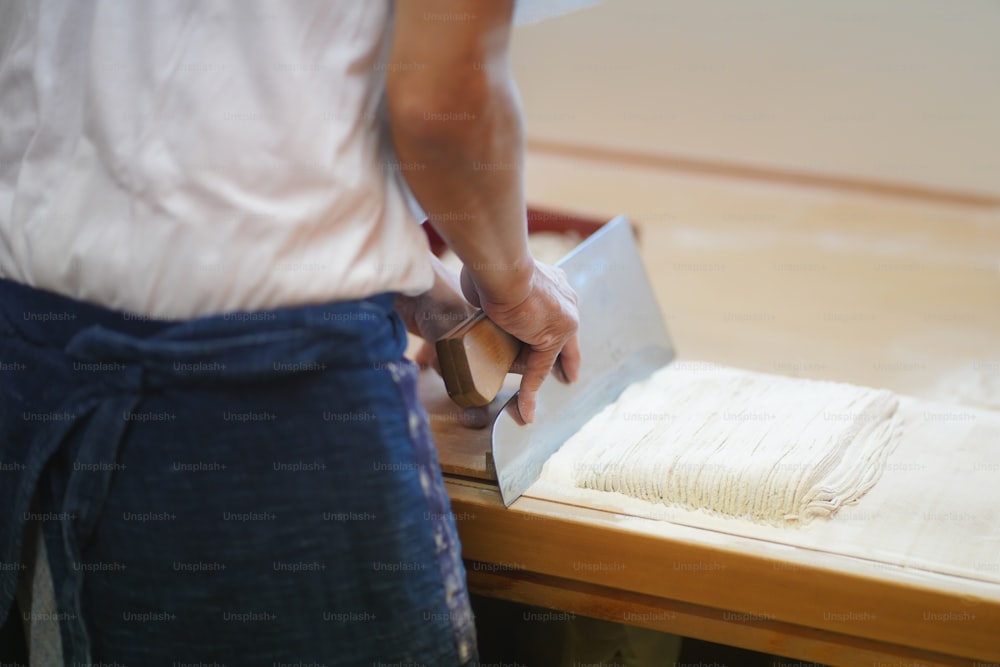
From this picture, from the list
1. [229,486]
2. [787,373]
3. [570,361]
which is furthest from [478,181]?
[787,373]

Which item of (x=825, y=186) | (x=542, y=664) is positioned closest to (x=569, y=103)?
(x=825, y=186)

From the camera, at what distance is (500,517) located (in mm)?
955

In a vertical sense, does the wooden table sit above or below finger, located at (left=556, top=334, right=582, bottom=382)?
below

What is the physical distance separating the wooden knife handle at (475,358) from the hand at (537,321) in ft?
0.06

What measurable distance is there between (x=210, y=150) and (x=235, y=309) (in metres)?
0.11

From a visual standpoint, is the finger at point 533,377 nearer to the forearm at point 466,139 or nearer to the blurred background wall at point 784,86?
the forearm at point 466,139

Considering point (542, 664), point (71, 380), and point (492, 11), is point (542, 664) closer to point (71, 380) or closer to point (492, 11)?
point (71, 380)

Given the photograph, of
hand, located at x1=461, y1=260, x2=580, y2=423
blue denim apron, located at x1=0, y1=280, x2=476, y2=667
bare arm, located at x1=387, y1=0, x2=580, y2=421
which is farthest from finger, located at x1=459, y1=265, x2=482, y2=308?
blue denim apron, located at x1=0, y1=280, x2=476, y2=667

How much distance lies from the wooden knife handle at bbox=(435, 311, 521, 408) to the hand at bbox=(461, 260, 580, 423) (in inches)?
0.7

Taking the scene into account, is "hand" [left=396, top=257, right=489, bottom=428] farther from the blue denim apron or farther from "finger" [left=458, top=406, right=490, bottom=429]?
the blue denim apron

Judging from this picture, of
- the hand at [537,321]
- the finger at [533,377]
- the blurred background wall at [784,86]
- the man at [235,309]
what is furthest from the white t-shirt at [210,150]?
the blurred background wall at [784,86]

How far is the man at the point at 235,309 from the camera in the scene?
625mm

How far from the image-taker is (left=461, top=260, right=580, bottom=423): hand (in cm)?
85

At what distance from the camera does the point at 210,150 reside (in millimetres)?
625
